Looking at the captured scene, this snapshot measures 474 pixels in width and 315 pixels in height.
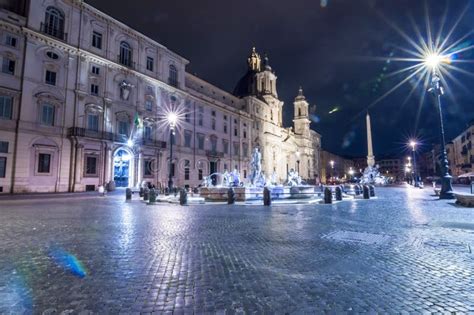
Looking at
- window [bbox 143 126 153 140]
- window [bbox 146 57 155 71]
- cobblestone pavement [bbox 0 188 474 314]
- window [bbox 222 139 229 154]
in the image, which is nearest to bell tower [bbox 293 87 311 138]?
window [bbox 222 139 229 154]

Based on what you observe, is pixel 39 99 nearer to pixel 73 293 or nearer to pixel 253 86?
pixel 73 293

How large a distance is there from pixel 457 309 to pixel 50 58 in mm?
33863

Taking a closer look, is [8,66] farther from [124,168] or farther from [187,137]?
[187,137]

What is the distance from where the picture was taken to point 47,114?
1021 inches

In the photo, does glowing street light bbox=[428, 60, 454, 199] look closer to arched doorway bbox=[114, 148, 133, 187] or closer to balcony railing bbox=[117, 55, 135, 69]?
arched doorway bbox=[114, 148, 133, 187]

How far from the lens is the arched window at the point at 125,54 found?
3397 cm

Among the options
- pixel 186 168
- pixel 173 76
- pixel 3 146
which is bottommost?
pixel 186 168

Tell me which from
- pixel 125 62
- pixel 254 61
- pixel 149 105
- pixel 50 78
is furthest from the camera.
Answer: pixel 254 61

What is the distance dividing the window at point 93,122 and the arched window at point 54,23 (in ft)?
28.0

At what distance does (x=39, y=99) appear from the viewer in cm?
2527

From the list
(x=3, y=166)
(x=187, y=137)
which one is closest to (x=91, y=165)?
(x=3, y=166)

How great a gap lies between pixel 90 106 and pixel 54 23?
356 inches

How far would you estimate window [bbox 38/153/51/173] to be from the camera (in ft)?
81.8

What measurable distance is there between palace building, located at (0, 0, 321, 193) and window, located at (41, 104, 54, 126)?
0.09 metres
